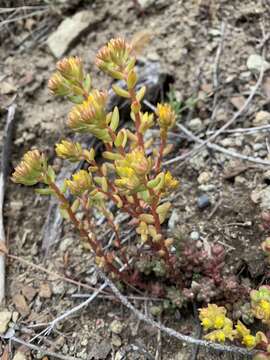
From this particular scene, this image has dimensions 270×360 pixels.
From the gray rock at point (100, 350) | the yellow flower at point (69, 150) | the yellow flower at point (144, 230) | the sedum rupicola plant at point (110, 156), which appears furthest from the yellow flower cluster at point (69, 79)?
the gray rock at point (100, 350)

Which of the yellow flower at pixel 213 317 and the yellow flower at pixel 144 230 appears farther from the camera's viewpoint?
the yellow flower at pixel 144 230

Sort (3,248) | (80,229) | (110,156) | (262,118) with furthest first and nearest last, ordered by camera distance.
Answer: (262,118) < (3,248) < (80,229) < (110,156)

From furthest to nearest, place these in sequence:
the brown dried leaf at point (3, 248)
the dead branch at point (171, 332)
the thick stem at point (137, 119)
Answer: the brown dried leaf at point (3, 248)
the thick stem at point (137, 119)
the dead branch at point (171, 332)

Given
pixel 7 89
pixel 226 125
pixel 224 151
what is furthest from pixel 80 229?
pixel 7 89

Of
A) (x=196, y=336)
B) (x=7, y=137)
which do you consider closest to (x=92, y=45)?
(x=7, y=137)

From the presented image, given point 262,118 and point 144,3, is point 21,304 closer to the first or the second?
point 262,118

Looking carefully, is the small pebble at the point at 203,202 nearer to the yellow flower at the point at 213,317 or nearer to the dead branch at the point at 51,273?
the dead branch at the point at 51,273
